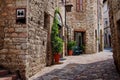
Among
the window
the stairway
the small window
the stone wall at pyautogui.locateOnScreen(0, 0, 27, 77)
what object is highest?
the window

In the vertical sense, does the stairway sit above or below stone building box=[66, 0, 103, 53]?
below

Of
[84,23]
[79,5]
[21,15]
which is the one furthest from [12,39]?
[79,5]

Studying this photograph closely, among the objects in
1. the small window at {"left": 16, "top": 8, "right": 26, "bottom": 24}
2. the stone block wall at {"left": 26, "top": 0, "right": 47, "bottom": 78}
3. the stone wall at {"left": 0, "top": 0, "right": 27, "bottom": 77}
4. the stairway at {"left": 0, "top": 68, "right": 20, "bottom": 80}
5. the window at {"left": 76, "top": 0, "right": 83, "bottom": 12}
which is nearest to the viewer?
the stairway at {"left": 0, "top": 68, "right": 20, "bottom": 80}

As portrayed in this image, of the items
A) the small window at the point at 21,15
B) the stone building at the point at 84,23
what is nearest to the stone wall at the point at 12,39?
the small window at the point at 21,15

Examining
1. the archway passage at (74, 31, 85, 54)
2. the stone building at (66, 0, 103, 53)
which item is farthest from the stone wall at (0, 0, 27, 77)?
the archway passage at (74, 31, 85, 54)

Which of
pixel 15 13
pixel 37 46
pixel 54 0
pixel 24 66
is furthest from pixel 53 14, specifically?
pixel 24 66

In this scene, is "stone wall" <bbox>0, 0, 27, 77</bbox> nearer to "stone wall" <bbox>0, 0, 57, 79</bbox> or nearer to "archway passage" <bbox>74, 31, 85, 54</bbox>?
"stone wall" <bbox>0, 0, 57, 79</bbox>

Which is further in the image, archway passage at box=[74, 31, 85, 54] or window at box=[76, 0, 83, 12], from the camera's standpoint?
window at box=[76, 0, 83, 12]

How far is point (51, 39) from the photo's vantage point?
377 inches

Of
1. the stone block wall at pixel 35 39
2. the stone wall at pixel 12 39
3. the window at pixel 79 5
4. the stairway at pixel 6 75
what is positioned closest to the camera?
the stairway at pixel 6 75

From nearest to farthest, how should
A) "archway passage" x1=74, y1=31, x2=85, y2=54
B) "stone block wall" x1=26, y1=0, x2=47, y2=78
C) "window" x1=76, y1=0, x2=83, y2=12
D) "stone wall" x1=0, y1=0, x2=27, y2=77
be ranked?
"stone wall" x1=0, y1=0, x2=27, y2=77 < "stone block wall" x1=26, y1=0, x2=47, y2=78 < "archway passage" x1=74, y1=31, x2=85, y2=54 < "window" x1=76, y1=0, x2=83, y2=12

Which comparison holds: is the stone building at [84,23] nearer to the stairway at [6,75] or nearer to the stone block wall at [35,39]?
the stone block wall at [35,39]

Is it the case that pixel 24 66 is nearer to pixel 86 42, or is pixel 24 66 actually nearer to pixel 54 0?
pixel 54 0

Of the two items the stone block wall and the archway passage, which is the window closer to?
the archway passage
